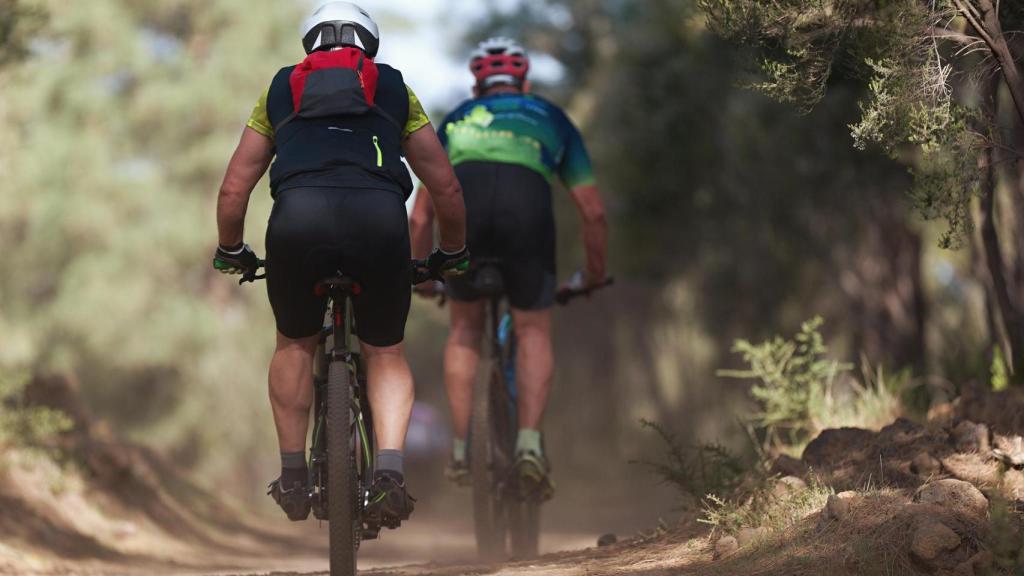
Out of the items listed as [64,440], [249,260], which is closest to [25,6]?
[64,440]

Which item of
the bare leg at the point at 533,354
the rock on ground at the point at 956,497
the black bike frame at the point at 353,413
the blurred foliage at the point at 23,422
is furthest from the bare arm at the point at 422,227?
the blurred foliage at the point at 23,422

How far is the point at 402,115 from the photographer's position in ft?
16.6

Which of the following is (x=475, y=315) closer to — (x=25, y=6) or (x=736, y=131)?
(x=25, y=6)

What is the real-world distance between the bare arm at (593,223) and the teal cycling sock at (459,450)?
1220 mm

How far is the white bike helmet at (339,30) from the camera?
509cm

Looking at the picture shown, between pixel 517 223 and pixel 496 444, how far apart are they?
1.09m

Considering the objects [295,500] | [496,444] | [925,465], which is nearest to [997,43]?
[925,465]

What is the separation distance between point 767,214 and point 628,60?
12.1 ft

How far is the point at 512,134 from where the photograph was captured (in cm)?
711

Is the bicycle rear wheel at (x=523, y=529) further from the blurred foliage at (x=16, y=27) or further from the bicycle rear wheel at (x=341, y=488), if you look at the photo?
the blurred foliage at (x=16, y=27)

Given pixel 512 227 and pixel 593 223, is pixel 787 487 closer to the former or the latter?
pixel 512 227

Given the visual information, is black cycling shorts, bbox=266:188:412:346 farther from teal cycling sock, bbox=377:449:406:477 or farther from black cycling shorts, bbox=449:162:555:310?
black cycling shorts, bbox=449:162:555:310

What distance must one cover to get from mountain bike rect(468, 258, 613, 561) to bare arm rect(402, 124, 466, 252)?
169 cm

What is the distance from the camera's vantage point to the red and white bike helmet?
742cm
